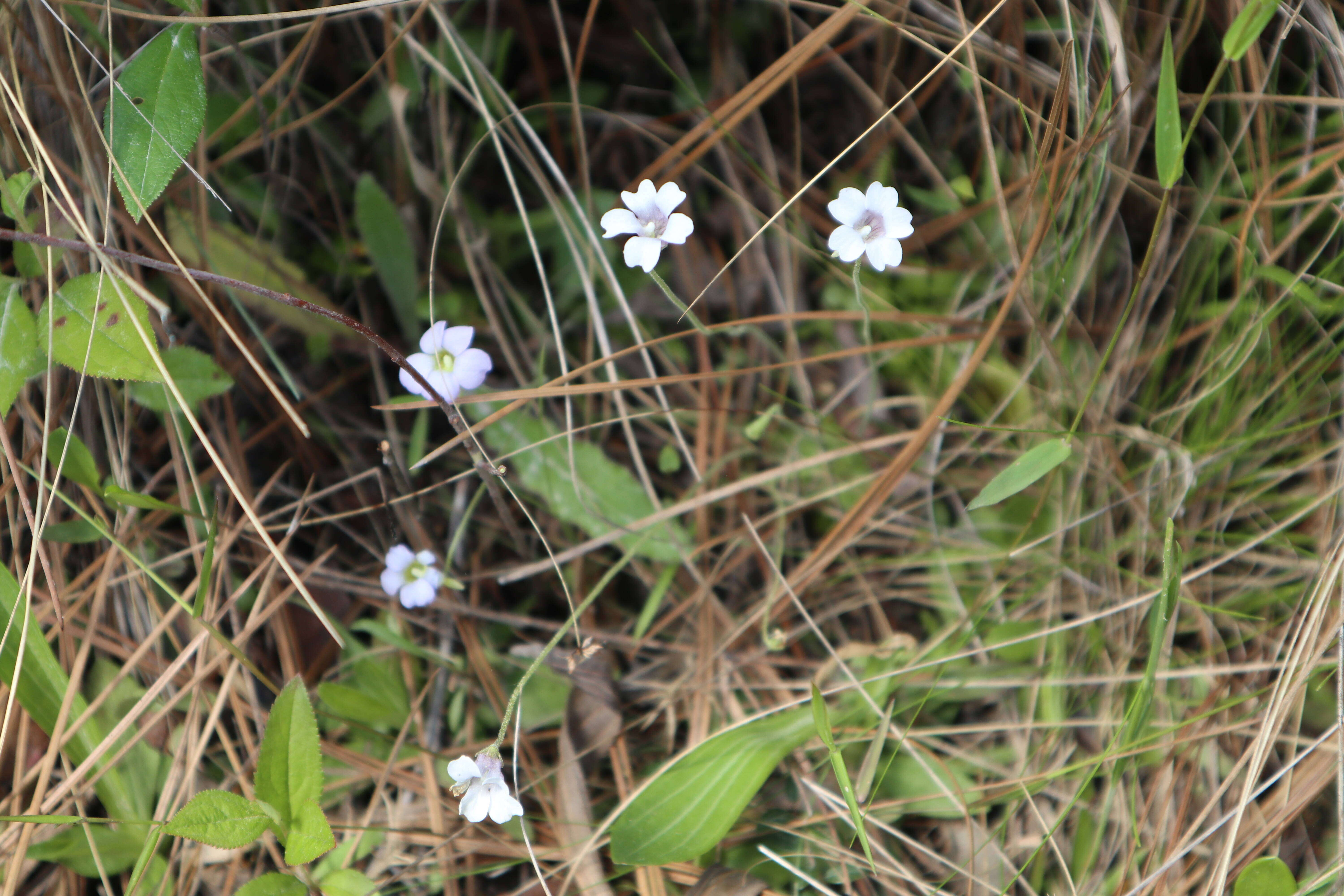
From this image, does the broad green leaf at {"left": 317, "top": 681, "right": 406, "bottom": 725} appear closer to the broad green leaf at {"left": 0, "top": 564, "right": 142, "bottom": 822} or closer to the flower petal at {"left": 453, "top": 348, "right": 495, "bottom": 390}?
the broad green leaf at {"left": 0, "top": 564, "right": 142, "bottom": 822}

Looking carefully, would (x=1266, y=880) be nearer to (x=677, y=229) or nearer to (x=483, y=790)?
(x=483, y=790)

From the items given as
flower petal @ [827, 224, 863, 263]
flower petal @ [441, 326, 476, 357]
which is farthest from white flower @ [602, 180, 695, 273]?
flower petal @ [441, 326, 476, 357]

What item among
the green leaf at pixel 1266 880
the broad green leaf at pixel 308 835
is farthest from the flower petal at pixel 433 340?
the green leaf at pixel 1266 880

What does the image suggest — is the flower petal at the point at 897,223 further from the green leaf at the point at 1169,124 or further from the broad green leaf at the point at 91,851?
the broad green leaf at the point at 91,851

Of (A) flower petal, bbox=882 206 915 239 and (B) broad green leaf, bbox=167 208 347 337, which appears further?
(B) broad green leaf, bbox=167 208 347 337

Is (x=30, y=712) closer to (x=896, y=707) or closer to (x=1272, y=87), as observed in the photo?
(x=896, y=707)

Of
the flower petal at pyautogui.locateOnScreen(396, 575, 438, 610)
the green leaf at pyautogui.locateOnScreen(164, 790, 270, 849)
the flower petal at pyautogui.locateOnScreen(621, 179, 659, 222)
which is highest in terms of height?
the flower petal at pyautogui.locateOnScreen(621, 179, 659, 222)
